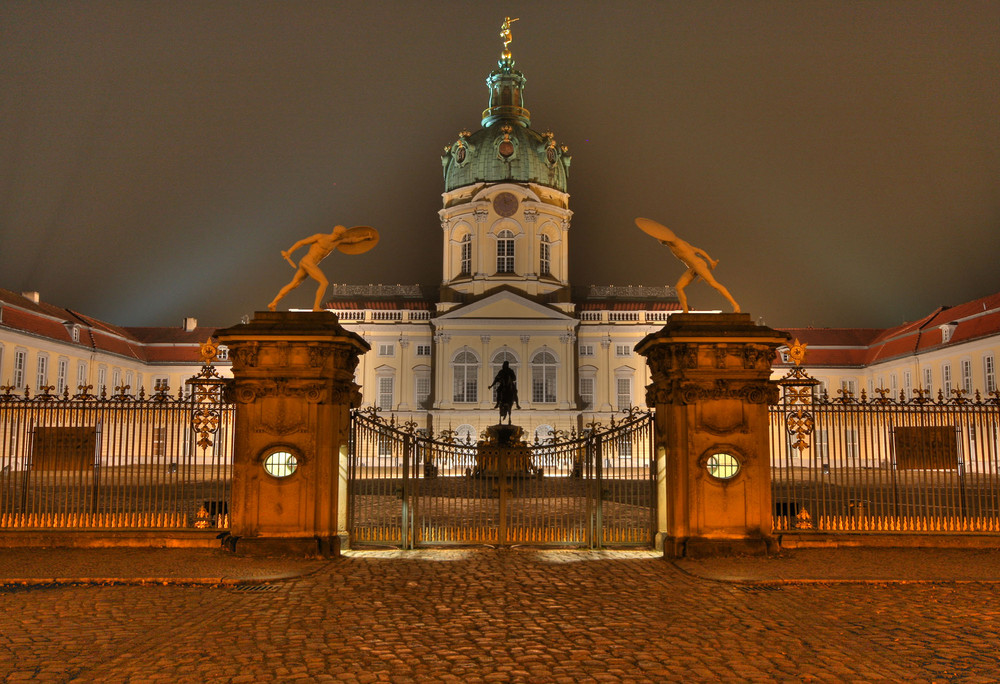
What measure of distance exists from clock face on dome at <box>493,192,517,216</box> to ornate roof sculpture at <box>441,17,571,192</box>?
3.87ft

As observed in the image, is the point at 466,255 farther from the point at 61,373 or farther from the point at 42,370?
the point at 42,370

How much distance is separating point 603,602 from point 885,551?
5397 millimetres

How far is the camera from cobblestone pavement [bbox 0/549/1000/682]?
20.8 feet

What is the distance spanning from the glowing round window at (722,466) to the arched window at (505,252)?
47.0 metres

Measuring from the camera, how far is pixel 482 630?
7535 mm

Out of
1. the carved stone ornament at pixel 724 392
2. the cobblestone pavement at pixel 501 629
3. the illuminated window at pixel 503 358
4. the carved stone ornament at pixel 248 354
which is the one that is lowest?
the cobblestone pavement at pixel 501 629

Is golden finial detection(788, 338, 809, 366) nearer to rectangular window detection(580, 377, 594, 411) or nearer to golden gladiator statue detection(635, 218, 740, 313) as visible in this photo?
golden gladiator statue detection(635, 218, 740, 313)

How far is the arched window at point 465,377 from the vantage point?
54.3 meters

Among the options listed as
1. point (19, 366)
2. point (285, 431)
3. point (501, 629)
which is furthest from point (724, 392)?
point (19, 366)

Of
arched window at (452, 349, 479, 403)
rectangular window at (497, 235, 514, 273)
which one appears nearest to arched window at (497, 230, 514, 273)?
rectangular window at (497, 235, 514, 273)

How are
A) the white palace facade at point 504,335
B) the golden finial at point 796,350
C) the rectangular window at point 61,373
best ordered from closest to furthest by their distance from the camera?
the golden finial at point 796,350 → the rectangular window at point 61,373 → the white palace facade at point 504,335

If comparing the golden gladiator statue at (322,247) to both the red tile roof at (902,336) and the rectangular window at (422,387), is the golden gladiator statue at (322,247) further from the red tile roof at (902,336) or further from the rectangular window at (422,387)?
the rectangular window at (422,387)

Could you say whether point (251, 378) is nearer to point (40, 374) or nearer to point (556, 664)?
point (556, 664)

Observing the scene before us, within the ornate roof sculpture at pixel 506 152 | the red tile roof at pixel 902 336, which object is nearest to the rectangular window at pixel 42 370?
the ornate roof sculpture at pixel 506 152
